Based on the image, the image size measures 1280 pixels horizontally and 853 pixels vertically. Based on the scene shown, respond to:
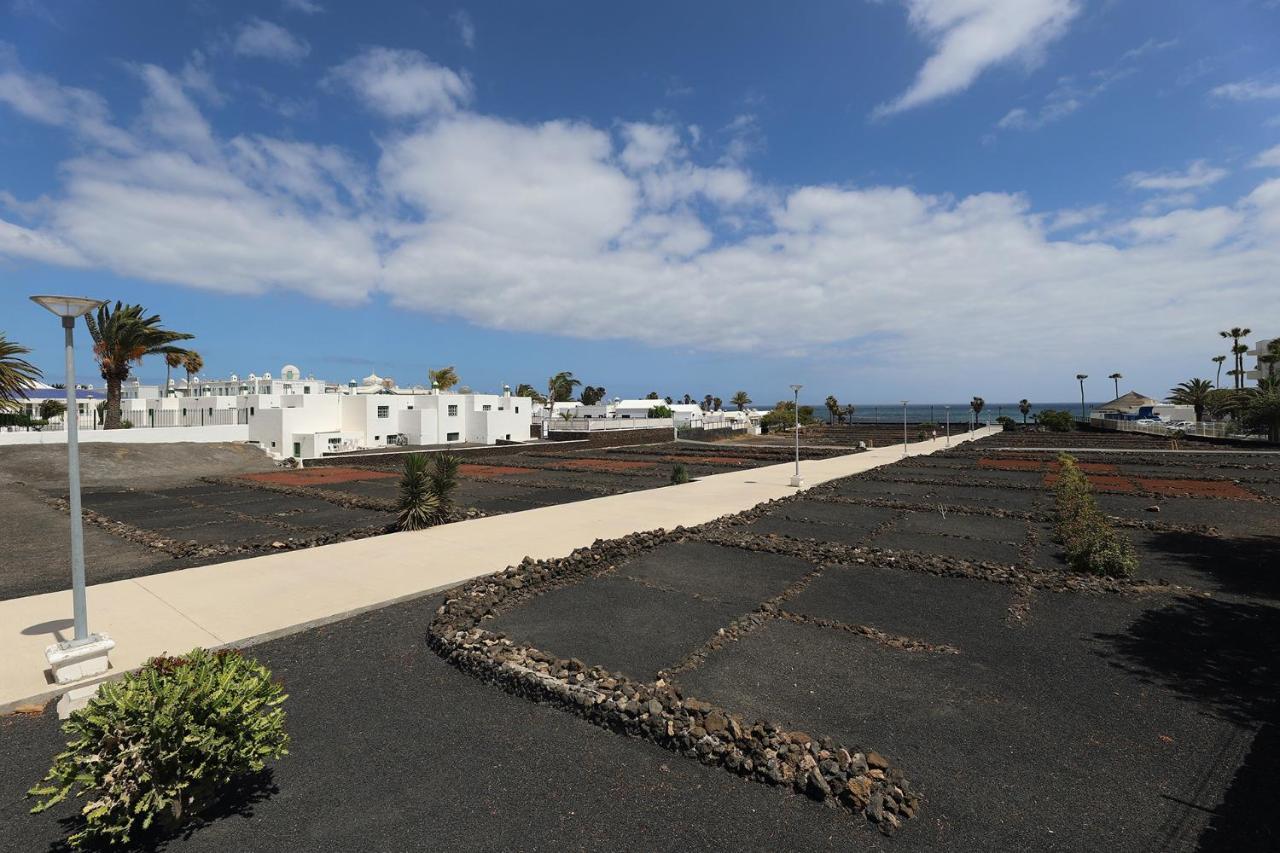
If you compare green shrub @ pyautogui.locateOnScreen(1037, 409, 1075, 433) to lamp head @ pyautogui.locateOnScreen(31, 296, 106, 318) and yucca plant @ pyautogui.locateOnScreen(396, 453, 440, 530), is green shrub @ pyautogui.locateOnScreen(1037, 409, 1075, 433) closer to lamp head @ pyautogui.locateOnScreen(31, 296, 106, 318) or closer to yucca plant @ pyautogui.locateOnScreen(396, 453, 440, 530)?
yucca plant @ pyautogui.locateOnScreen(396, 453, 440, 530)

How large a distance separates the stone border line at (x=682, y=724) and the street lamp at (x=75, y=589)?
387 cm

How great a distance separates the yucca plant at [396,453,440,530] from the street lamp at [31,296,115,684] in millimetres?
9115

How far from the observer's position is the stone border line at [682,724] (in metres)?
5.00

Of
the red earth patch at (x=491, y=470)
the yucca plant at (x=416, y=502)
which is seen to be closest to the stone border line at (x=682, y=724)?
the yucca plant at (x=416, y=502)

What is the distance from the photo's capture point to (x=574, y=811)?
4.91 metres

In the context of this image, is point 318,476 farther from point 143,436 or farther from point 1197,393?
point 1197,393

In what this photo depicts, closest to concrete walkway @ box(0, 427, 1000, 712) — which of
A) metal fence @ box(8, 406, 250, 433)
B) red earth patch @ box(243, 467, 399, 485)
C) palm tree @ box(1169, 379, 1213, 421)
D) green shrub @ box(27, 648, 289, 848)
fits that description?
green shrub @ box(27, 648, 289, 848)

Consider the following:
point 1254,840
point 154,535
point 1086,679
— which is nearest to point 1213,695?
point 1086,679

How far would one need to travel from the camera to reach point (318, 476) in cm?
3259

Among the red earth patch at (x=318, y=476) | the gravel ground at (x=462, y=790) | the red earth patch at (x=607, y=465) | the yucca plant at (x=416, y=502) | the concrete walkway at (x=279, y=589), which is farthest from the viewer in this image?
the red earth patch at (x=607, y=465)

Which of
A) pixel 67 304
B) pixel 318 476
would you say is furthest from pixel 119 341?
pixel 67 304

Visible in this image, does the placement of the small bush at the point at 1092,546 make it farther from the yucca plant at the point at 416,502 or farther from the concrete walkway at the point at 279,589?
the yucca plant at the point at 416,502

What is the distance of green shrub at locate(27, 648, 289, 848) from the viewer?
416 cm

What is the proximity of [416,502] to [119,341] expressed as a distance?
41.6 metres
